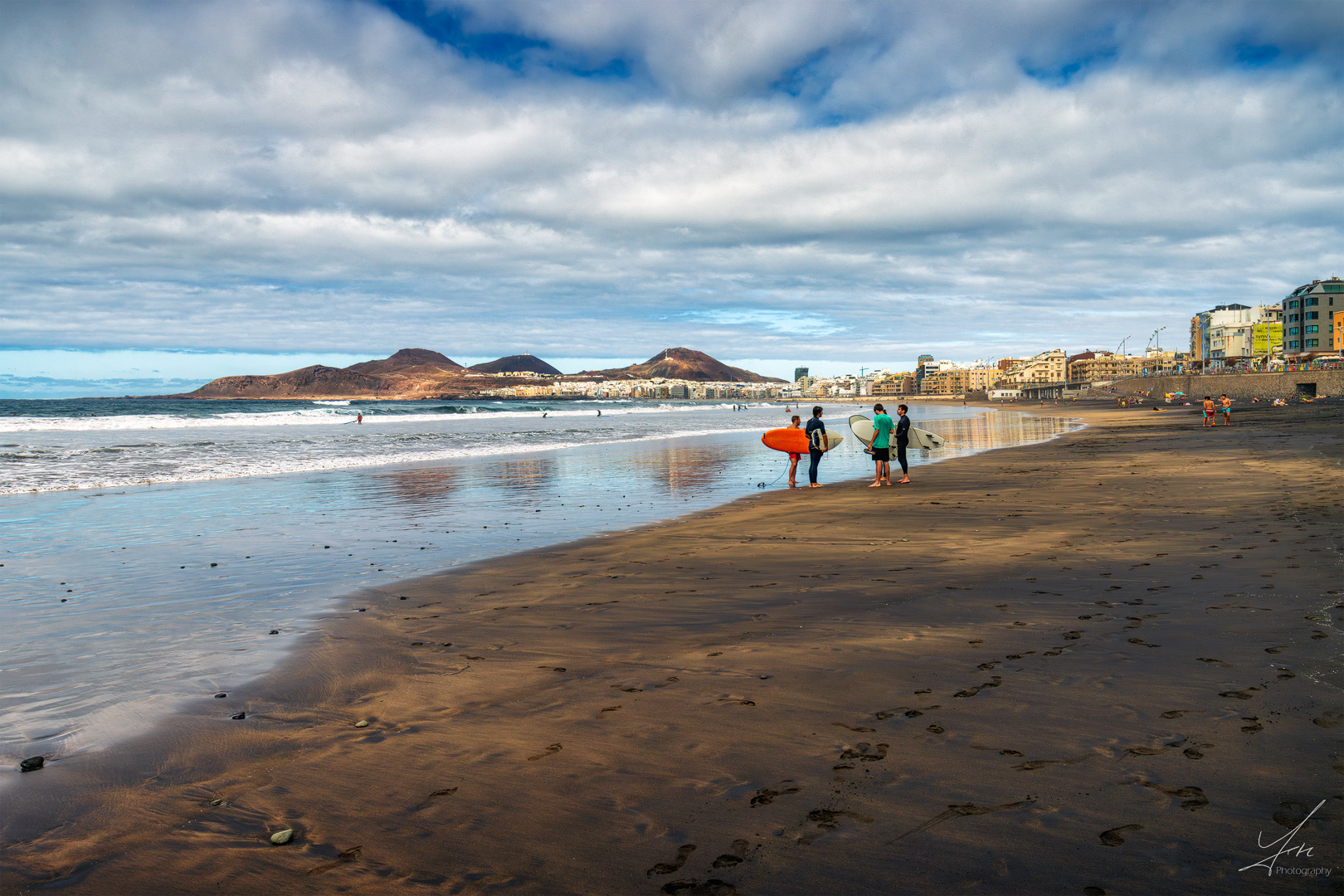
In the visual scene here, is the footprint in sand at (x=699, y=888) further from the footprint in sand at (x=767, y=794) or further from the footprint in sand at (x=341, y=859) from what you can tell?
the footprint in sand at (x=341, y=859)

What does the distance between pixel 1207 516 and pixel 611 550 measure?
9.82m

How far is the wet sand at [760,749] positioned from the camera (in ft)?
10.3

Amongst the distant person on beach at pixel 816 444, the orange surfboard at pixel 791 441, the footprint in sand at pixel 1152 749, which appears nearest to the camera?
the footprint in sand at pixel 1152 749

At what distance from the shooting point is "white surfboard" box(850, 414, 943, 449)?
20.7m

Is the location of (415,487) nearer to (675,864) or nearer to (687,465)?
(687,465)

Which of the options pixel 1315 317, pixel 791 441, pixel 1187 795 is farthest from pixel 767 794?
pixel 1315 317

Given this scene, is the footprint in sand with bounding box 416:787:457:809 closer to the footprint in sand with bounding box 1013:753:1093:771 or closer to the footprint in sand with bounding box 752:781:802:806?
the footprint in sand with bounding box 752:781:802:806

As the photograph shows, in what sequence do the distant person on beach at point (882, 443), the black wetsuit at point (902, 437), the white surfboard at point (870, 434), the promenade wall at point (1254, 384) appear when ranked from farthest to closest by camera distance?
the promenade wall at point (1254, 384) < the white surfboard at point (870, 434) < the black wetsuit at point (902, 437) < the distant person on beach at point (882, 443)

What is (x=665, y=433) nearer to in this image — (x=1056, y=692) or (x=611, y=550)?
(x=611, y=550)

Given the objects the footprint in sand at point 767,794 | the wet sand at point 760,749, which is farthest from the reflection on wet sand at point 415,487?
the footprint in sand at point 767,794

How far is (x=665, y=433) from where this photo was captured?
164 ft

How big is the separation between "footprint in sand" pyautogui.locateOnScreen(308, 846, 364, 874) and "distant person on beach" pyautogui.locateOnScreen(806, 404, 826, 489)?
52.2 ft

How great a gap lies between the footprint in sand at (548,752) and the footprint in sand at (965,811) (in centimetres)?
202

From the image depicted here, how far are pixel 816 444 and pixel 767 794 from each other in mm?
15869
